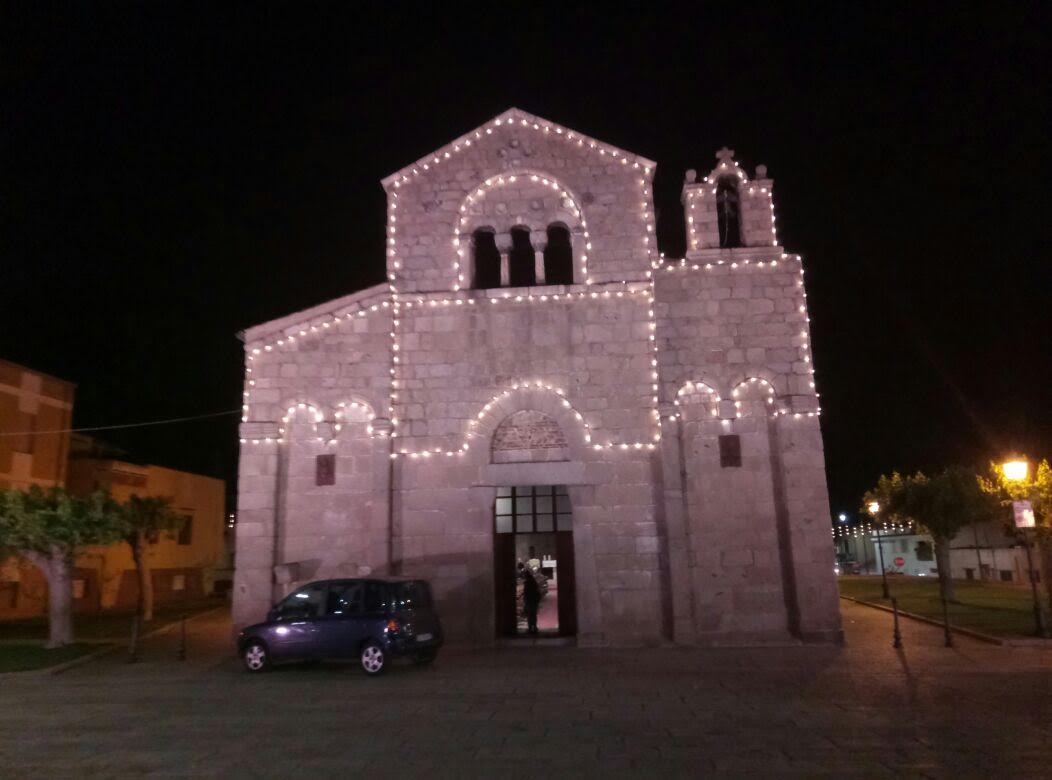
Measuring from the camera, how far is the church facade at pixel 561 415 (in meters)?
16.9

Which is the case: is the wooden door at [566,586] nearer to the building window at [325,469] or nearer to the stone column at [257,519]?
the building window at [325,469]

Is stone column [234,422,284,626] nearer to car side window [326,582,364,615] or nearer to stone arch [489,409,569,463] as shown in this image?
car side window [326,582,364,615]

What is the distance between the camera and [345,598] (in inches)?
566

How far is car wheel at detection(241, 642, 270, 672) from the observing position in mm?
14430

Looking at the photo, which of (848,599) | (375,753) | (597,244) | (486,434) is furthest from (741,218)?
(848,599)

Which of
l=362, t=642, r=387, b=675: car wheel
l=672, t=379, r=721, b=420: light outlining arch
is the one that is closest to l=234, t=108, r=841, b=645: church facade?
l=672, t=379, r=721, b=420: light outlining arch

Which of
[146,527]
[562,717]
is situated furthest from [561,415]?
[146,527]

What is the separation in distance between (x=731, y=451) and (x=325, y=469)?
908 cm

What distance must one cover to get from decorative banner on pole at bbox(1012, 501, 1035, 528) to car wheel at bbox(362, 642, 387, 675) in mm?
13259

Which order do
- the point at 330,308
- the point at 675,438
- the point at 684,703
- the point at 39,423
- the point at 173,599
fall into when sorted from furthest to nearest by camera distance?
the point at 173,599, the point at 39,423, the point at 330,308, the point at 675,438, the point at 684,703

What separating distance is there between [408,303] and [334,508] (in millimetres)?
4995

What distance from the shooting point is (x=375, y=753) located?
8266 millimetres

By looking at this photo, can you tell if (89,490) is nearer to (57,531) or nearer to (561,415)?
(57,531)

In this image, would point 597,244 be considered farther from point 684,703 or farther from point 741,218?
point 684,703
